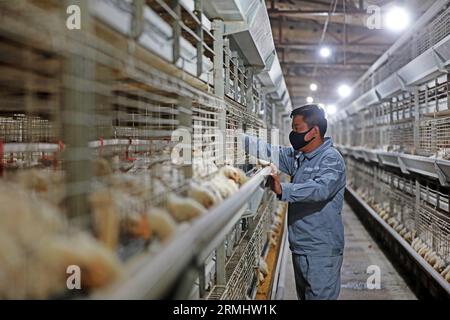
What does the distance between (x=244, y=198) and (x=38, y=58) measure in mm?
792

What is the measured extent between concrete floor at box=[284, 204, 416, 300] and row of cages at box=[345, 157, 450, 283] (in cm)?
46

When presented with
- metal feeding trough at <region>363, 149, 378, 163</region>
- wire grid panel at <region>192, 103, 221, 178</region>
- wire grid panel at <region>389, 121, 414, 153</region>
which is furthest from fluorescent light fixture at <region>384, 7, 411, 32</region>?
wire grid panel at <region>192, 103, 221, 178</region>

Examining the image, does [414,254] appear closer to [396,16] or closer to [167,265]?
[396,16]

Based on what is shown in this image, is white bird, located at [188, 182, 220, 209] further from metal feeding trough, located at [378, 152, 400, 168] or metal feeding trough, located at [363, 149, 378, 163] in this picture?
metal feeding trough, located at [363, 149, 378, 163]

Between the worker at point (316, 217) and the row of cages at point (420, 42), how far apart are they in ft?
5.84

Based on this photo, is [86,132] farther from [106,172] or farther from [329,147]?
[329,147]

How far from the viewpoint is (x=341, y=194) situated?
10.1 feet

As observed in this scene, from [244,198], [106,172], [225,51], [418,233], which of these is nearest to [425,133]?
[418,233]

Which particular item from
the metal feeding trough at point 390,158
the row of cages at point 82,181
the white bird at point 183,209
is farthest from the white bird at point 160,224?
the metal feeding trough at point 390,158

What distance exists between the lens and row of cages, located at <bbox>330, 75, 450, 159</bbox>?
4.35m

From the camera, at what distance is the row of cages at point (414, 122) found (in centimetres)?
435

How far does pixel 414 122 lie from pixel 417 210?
1.00 m

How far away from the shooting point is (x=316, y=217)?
301 centimetres

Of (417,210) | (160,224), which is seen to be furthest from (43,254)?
(417,210)
